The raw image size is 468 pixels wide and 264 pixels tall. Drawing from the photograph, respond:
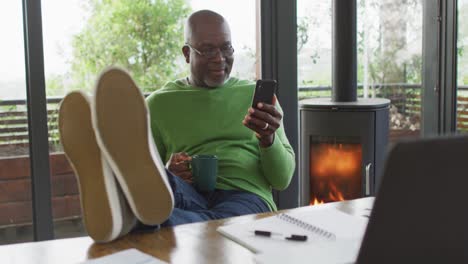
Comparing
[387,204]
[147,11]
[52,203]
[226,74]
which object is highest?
[147,11]

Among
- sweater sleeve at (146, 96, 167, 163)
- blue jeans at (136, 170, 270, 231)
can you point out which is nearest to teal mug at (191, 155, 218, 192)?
blue jeans at (136, 170, 270, 231)

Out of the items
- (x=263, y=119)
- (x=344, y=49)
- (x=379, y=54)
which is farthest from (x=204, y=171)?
(x=379, y=54)

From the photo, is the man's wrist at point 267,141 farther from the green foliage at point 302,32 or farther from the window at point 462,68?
the window at point 462,68

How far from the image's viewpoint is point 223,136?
7.33ft

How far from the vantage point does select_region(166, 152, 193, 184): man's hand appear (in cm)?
198

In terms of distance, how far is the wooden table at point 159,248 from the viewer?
122 cm

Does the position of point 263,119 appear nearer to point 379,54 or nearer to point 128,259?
point 128,259

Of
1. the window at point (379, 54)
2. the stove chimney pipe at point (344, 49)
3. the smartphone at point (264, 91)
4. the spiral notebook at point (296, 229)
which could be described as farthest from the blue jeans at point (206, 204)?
the window at point (379, 54)

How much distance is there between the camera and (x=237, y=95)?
2.33m

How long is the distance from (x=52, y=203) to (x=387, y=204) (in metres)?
2.30

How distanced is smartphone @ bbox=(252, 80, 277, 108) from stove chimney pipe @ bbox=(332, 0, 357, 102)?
124 centimetres

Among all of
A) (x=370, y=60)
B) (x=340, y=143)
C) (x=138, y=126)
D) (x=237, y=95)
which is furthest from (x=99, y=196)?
(x=370, y=60)

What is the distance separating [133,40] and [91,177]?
1613 mm

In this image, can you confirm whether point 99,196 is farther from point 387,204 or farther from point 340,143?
point 340,143
